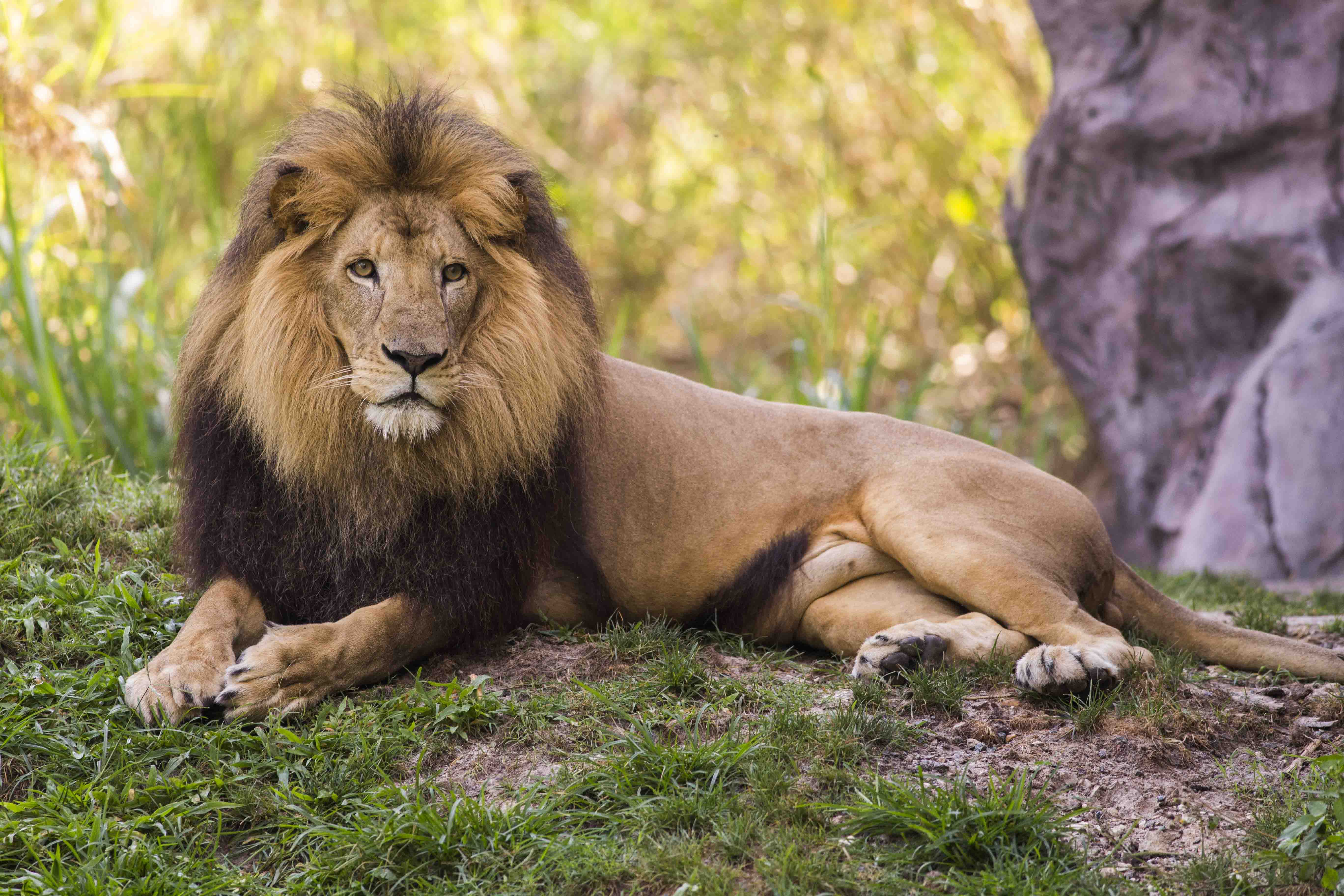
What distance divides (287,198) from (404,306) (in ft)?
1.54

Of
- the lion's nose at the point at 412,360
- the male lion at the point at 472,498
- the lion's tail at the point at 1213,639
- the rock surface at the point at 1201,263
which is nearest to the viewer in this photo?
the lion's nose at the point at 412,360

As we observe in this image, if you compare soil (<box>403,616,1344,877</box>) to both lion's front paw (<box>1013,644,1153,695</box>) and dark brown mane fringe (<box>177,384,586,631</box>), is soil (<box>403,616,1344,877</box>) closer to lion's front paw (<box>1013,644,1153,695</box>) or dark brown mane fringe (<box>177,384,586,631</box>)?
lion's front paw (<box>1013,644,1153,695</box>)

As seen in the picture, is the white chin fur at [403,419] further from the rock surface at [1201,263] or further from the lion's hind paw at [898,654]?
the rock surface at [1201,263]

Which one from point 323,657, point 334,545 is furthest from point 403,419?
point 323,657

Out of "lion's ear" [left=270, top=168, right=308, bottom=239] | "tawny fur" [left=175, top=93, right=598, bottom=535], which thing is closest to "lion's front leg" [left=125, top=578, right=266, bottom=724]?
"tawny fur" [left=175, top=93, right=598, bottom=535]

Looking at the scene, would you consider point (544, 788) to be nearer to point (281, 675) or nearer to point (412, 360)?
point (281, 675)

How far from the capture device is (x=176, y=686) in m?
3.01

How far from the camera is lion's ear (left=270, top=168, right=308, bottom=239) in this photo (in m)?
3.29

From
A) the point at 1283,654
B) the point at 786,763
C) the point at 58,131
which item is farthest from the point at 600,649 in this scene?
the point at 58,131

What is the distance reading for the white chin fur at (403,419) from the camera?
10.4 feet

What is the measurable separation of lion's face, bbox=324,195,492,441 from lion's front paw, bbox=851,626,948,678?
129cm

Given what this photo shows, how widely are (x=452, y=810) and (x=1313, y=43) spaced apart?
19.2 feet

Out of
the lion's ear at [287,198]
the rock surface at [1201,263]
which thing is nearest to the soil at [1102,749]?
the lion's ear at [287,198]

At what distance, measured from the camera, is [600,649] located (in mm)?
3564
